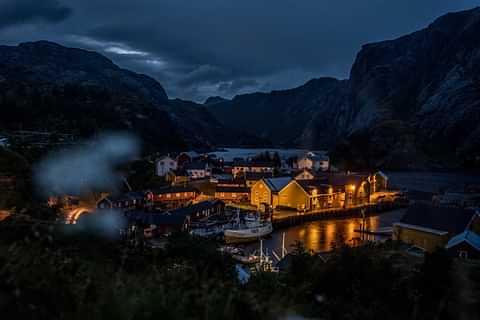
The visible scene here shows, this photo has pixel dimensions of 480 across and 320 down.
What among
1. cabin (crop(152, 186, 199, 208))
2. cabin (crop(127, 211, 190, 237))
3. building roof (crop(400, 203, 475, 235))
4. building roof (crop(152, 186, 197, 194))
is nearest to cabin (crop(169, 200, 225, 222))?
cabin (crop(127, 211, 190, 237))

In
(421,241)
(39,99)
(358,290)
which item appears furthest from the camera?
(39,99)

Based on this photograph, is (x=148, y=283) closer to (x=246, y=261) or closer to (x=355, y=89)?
(x=246, y=261)

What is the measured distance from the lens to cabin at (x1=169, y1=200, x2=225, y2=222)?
26.6 m

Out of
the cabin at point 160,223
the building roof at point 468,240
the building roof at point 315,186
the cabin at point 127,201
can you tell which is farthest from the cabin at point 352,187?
the building roof at point 468,240

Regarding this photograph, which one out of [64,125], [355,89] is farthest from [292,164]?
[355,89]

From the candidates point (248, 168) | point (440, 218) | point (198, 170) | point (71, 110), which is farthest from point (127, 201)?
point (71, 110)

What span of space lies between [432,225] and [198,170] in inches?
1243

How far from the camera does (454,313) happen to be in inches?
154

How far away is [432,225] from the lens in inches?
Answer: 737

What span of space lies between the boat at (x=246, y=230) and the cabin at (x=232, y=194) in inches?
350

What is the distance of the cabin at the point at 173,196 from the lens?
32.5 m

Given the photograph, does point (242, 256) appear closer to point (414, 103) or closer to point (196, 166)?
point (196, 166)

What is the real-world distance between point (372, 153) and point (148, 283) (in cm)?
8800

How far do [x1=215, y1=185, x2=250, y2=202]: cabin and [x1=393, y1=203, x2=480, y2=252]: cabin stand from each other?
18.6m
